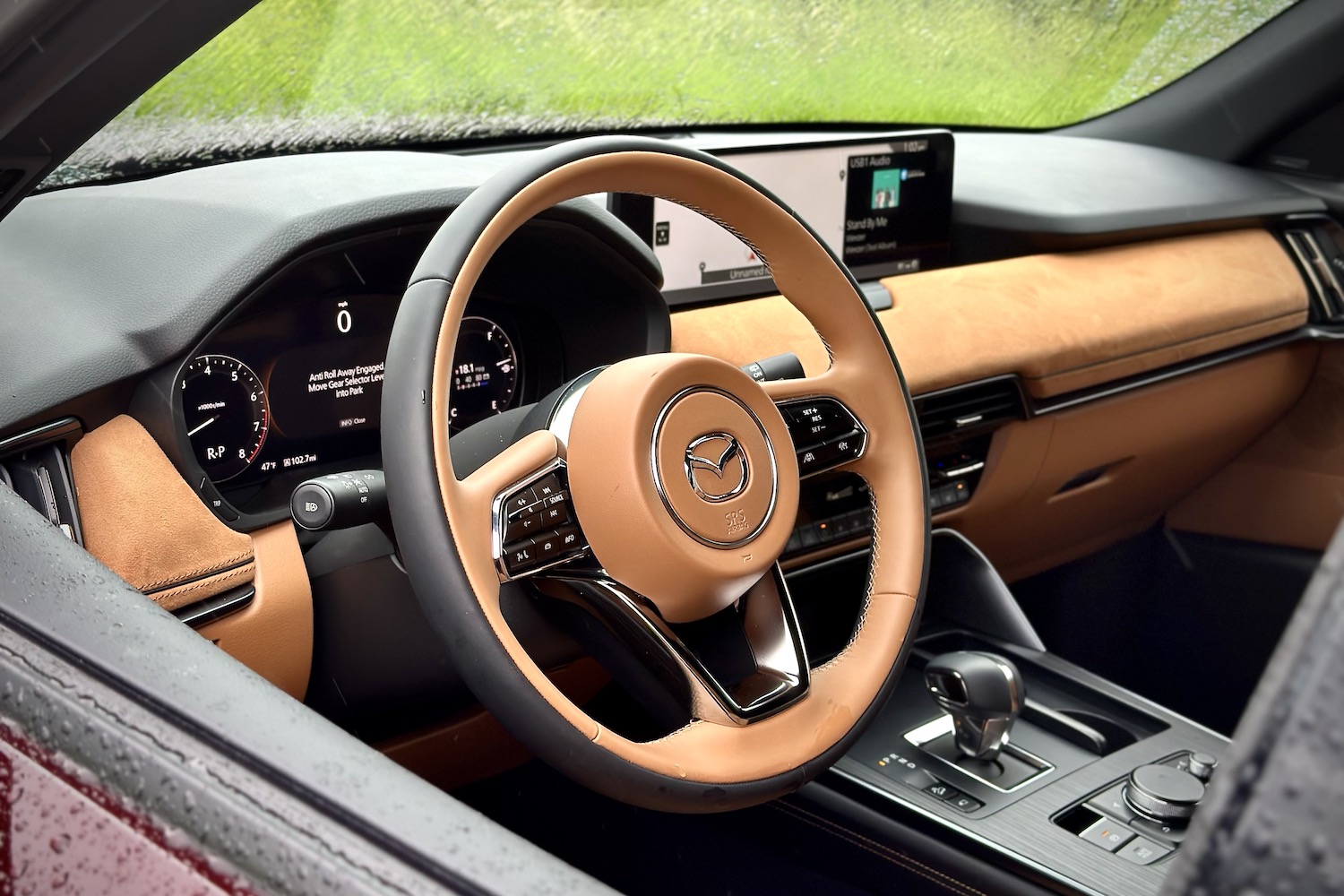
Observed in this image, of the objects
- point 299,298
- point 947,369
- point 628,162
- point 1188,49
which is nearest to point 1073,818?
point 947,369

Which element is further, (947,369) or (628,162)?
(947,369)

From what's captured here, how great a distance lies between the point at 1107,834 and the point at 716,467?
2.53 ft

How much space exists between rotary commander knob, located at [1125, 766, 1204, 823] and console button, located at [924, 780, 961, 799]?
0.71ft

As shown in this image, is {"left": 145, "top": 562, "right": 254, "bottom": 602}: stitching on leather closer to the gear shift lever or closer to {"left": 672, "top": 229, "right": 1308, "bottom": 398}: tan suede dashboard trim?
{"left": 672, "top": 229, "right": 1308, "bottom": 398}: tan suede dashboard trim

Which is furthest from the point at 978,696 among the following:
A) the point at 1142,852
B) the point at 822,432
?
the point at 822,432

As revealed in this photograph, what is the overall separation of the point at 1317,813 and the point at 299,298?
3.97ft

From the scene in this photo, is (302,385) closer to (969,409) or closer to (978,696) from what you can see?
(978,696)

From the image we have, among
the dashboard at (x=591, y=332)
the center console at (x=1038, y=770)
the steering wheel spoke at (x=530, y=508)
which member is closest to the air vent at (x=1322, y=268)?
the dashboard at (x=591, y=332)

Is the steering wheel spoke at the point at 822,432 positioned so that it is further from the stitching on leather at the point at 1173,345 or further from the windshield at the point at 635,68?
the stitching on leather at the point at 1173,345

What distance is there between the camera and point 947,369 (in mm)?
1912

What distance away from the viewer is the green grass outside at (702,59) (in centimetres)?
178

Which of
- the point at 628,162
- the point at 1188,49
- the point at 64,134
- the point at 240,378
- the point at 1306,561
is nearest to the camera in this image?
the point at 64,134

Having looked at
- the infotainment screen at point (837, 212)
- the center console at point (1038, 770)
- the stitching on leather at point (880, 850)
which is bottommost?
the stitching on leather at point (880, 850)

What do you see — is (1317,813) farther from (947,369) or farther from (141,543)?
(947,369)
